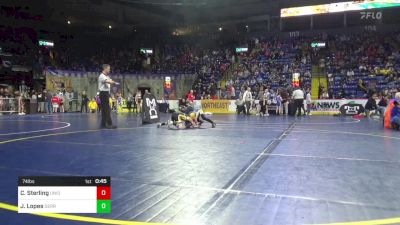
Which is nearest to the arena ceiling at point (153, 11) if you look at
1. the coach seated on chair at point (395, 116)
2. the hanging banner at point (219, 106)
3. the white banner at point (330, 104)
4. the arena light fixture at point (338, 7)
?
the arena light fixture at point (338, 7)

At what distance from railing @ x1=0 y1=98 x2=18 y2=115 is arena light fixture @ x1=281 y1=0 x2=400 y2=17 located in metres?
20.0

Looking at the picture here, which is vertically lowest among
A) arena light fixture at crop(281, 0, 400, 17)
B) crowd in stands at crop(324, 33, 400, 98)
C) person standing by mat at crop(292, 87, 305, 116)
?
person standing by mat at crop(292, 87, 305, 116)

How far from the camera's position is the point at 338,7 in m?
28.0

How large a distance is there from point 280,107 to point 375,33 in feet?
45.5

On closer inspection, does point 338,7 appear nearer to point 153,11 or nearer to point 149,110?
point 153,11

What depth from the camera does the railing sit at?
23.8 m

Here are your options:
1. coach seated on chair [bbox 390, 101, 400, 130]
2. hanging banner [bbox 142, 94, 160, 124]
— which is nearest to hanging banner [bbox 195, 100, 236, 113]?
hanging banner [bbox 142, 94, 160, 124]

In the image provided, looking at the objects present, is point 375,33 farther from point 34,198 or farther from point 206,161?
point 34,198

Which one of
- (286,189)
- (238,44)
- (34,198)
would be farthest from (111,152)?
(238,44)

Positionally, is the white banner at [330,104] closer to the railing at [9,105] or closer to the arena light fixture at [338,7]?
the arena light fixture at [338,7]

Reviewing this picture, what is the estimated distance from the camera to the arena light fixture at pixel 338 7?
26000 mm

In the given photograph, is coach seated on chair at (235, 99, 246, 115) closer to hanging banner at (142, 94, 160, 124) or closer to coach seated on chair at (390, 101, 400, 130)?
hanging banner at (142, 94, 160, 124)

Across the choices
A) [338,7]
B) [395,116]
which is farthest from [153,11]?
[395,116]
